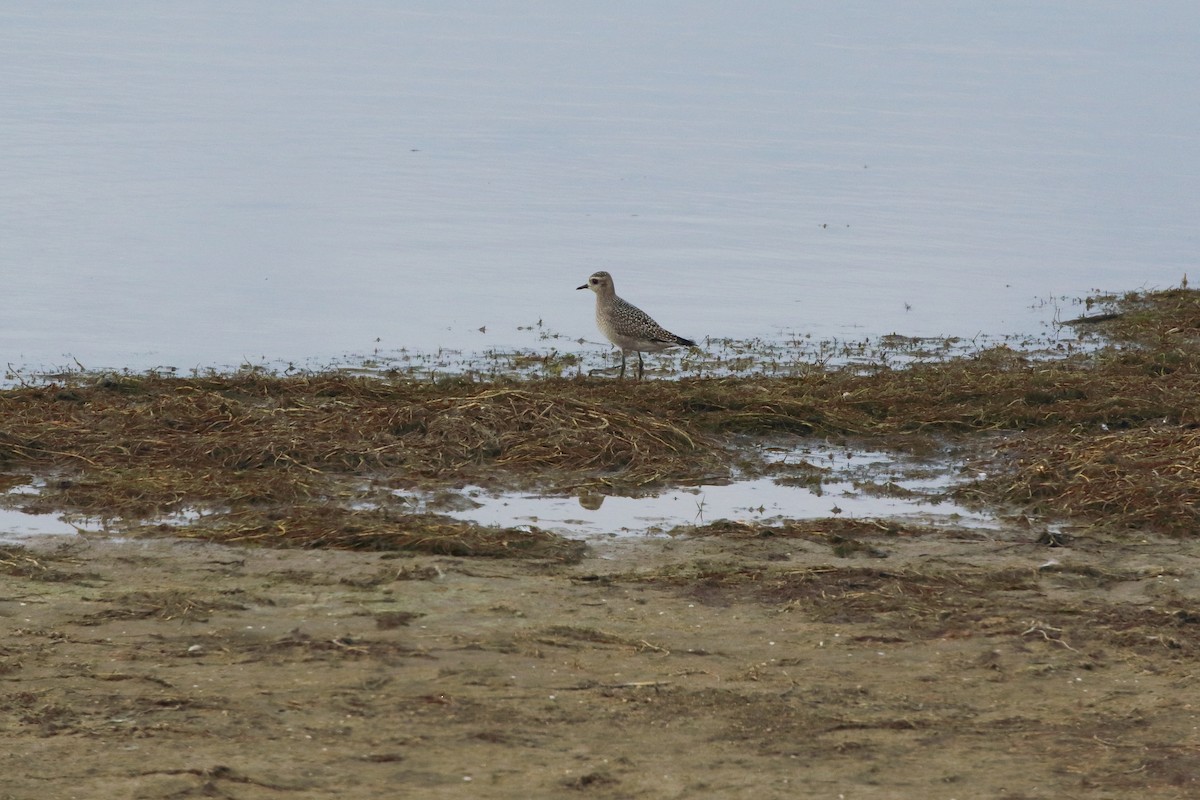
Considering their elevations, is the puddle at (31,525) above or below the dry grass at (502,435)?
below

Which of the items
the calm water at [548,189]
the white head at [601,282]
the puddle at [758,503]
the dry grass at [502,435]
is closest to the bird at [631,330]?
the white head at [601,282]

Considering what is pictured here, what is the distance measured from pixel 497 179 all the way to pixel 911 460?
16.1 metres

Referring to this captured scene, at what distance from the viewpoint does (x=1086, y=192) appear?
2736 centimetres

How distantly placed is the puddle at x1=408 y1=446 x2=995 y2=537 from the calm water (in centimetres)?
519

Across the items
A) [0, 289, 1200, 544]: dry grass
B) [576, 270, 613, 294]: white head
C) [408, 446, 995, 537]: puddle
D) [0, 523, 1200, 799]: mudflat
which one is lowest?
[0, 523, 1200, 799]: mudflat

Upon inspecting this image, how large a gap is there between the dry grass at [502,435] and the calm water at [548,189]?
2.83 m

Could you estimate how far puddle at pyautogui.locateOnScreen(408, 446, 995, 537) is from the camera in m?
9.63

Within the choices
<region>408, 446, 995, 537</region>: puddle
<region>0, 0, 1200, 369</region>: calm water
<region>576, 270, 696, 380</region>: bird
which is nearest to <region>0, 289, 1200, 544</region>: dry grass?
<region>408, 446, 995, 537</region>: puddle

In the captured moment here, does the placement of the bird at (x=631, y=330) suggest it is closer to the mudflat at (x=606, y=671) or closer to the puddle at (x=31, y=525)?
the mudflat at (x=606, y=671)

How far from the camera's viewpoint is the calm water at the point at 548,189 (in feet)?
57.5

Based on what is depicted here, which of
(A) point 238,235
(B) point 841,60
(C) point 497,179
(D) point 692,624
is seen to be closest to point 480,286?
(A) point 238,235

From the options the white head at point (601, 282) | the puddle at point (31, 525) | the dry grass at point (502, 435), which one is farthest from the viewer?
the white head at point (601, 282)

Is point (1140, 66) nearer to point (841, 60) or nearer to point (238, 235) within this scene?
point (841, 60)

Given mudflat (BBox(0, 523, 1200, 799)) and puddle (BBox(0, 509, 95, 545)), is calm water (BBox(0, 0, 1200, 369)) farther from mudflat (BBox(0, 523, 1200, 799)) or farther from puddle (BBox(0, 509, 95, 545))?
mudflat (BBox(0, 523, 1200, 799))
